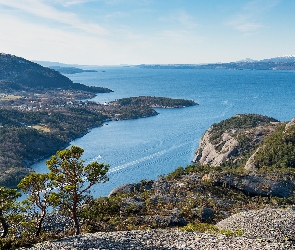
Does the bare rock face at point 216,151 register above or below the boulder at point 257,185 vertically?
below

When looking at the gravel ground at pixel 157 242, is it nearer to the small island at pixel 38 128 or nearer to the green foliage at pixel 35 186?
the green foliage at pixel 35 186

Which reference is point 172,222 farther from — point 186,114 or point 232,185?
point 186,114

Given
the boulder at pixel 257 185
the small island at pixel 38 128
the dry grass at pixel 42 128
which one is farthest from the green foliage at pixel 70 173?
the dry grass at pixel 42 128

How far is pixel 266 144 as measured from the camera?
74625 mm

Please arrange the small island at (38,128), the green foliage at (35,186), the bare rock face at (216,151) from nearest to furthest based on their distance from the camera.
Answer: the green foliage at (35,186)
the bare rock face at (216,151)
the small island at (38,128)

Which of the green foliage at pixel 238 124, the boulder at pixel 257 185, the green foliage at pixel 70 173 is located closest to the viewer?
the green foliage at pixel 70 173

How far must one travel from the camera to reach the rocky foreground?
22.5 metres

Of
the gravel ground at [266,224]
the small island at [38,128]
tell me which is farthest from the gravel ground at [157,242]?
the small island at [38,128]

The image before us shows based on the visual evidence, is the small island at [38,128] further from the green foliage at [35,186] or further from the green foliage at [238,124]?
the green foliage at [35,186]

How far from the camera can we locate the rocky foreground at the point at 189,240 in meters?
22.5

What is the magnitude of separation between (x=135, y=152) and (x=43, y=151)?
3202 centimetres

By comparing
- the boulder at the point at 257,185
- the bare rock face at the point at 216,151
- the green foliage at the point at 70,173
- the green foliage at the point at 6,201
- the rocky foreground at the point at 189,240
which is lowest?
the bare rock face at the point at 216,151

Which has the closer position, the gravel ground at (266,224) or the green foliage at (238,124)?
the gravel ground at (266,224)

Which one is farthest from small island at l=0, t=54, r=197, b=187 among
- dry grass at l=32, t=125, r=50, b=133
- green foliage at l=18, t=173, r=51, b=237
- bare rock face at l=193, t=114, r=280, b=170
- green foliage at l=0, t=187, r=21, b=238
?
green foliage at l=18, t=173, r=51, b=237
